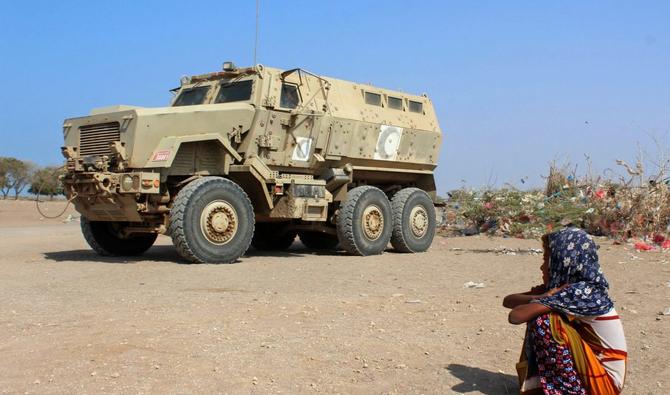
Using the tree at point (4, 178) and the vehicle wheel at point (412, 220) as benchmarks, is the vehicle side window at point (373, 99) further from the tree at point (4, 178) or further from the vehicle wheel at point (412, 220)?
the tree at point (4, 178)

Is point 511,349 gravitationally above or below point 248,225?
below

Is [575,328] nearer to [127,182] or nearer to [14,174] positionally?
[127,182]

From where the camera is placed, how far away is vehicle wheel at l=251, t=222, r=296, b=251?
1230 centimetres

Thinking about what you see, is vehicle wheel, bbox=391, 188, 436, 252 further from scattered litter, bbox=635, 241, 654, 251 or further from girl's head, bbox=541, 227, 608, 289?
girl's head, bbox=541, 227, 608, 289

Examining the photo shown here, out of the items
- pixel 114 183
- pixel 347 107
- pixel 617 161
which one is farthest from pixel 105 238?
pixel 617 161

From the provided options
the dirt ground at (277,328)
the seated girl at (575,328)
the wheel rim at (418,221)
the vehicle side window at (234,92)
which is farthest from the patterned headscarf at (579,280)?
the wheel rim at (418,221)

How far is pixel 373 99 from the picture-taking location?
12148mm

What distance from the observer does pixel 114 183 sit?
883 cm

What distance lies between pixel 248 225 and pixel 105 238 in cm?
228

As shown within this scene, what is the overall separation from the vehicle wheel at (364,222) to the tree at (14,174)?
33.4 metres

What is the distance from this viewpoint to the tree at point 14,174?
4047cm

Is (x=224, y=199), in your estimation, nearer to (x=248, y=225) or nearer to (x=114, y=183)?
(x=248, y=225)

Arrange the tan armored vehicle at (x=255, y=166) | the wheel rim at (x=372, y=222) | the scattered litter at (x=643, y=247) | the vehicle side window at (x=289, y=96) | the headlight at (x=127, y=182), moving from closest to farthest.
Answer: the headlight at (x=127, y=182)
the tan armored vehicle at (x=255, y=166)
the vehicle side window at (x=289, y=96)
the wheel rim at (x=372, y=222)
the scattered litter at (x=643, y=247)

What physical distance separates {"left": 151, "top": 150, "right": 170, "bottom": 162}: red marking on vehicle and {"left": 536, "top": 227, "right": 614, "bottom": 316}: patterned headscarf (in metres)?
6.07
